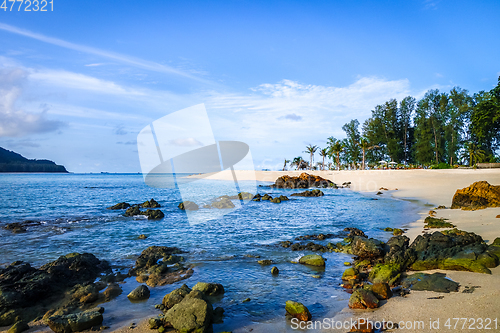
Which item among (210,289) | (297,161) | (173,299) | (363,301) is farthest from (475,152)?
(173,299)

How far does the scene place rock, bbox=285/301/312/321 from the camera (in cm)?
548

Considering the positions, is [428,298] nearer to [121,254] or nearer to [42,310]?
[42,310]

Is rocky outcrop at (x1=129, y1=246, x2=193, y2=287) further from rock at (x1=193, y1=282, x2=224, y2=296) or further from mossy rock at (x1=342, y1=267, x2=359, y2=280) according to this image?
mossy rock at (x1=342, y1=267, x2=359, y2=280)

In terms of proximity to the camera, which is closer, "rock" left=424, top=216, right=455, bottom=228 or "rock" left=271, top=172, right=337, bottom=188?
"rock" left=424, top=216, right=455, bottom=228

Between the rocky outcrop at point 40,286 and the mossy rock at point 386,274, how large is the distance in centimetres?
723

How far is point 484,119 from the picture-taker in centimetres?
3891

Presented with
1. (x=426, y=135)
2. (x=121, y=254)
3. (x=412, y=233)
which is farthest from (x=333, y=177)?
(x=121, y=254)

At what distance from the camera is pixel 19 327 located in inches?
210

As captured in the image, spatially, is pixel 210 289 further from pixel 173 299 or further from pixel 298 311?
pixel 298 311

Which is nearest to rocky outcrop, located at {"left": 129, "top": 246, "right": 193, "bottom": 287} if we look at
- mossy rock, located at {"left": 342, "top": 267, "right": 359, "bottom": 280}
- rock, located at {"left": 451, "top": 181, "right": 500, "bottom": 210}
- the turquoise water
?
the turquoise water

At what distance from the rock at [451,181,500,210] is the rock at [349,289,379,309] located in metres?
15.1

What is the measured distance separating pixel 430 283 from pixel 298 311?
11.0ft

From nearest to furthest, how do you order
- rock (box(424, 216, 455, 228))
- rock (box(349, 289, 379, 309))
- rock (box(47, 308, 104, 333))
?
rock (box(47, 308, 104, 333)), rock (box(349, 289, 379, 309)), rock (box(424, 216, 455, 228))

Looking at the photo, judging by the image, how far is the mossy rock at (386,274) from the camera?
7.03 meters
